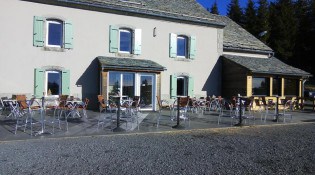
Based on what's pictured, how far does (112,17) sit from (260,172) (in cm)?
1267

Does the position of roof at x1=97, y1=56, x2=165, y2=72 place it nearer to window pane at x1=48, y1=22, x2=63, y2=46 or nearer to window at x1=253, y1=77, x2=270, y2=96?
window pane at x1=48, y1=22, x2=63, y2=46

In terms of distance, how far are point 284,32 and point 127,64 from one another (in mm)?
29919

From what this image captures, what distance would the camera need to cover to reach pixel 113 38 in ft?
51.2

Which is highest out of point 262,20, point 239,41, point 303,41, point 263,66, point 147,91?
point 262,20

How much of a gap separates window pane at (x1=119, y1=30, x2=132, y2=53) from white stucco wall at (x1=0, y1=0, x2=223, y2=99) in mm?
Result: 505

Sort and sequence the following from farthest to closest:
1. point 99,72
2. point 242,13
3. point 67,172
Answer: point 242,13, point 99,72, point 67,172

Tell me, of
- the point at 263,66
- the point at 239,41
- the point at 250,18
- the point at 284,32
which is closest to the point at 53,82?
the point at 263,66

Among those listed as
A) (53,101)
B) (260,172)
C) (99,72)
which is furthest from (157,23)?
(260,172)

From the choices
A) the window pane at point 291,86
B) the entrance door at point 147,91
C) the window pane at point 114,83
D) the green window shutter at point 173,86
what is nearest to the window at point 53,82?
the window pane at point 114,83

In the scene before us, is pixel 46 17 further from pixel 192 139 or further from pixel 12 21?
pixel 192 139

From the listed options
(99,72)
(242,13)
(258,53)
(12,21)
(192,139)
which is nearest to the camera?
(192,139)

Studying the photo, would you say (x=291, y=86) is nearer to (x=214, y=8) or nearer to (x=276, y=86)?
(x=276, y=86)

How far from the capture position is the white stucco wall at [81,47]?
13406 mm

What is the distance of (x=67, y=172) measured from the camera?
4.61 m
